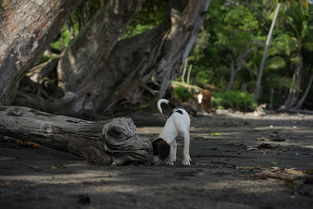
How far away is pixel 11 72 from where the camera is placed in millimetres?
6637

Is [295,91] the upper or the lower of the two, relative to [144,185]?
upper

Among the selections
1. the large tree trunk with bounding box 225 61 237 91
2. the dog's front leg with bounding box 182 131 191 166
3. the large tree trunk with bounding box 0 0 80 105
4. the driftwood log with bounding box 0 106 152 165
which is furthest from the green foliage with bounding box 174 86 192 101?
the large tree trunk with bounding box 225 61 237 91

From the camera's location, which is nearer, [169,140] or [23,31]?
[169,140]

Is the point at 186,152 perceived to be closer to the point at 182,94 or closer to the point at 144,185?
the point at 144,185

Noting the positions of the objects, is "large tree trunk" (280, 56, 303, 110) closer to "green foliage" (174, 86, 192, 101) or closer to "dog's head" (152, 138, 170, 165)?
"green foliage" (174, 86, 192, 101)

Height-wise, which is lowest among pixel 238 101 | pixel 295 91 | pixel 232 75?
pixel 238 101

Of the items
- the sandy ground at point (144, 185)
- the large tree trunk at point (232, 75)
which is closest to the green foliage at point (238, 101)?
the large tree trunk at point (232, 75)

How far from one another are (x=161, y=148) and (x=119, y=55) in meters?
6.55

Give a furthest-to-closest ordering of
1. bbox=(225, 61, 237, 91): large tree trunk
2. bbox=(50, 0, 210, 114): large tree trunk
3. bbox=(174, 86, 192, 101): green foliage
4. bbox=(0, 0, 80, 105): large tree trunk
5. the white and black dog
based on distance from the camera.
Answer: bbox=(225, 61, 237, 91): large tree trunk → bbox=(174, 86, 192, 101): green foliage → bbox=(50, 0, 210, 114): large tree trunk → bbox=(0, 0, 80, 105): large tree trunk → the white and black dog

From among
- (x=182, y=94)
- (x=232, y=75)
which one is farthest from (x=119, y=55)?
(x=232, y=75)

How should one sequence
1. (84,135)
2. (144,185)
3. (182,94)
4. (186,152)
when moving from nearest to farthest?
(144,185) < (186,152) < (84,135) < (182,94)

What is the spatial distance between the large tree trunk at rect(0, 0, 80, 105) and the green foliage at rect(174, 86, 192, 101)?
1273cm

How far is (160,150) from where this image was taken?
534 centimetres

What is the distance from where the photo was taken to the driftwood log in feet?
16.8
